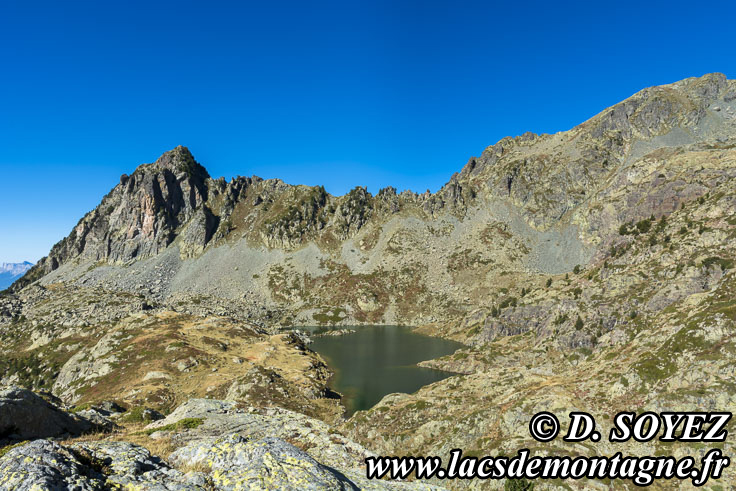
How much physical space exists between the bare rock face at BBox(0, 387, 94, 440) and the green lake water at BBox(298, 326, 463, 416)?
195 feet

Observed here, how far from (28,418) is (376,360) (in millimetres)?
107184

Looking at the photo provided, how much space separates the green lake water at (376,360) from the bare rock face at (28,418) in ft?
195

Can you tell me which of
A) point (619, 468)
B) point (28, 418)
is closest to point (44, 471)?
point (28, 418)

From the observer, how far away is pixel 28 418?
15.3 metres

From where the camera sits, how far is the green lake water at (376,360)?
3398 inches

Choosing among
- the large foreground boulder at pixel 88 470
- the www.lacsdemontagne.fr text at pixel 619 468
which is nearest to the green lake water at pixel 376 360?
the www.lacsdemontagne.fr text at pixel 619 468

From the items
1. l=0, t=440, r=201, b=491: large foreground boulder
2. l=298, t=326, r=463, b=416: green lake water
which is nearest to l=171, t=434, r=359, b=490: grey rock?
l=0, t=440, r=201, b=491: large foreground boulder

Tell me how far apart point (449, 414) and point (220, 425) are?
35.5 metres

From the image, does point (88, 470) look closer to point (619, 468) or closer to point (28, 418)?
point (28, 418)

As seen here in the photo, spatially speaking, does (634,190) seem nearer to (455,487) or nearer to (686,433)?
(686,433)

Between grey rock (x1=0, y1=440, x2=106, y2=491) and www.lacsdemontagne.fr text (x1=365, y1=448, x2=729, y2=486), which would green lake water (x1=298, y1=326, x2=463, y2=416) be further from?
grey rock (x1=0, y1=440, x2=106, y2=491)

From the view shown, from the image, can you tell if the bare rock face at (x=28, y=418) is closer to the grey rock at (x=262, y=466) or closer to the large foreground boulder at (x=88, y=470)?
the large foreground boulder at (x=88, y=470)

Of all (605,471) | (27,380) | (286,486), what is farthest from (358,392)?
(27,380)

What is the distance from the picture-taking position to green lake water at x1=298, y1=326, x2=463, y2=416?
86.3m
